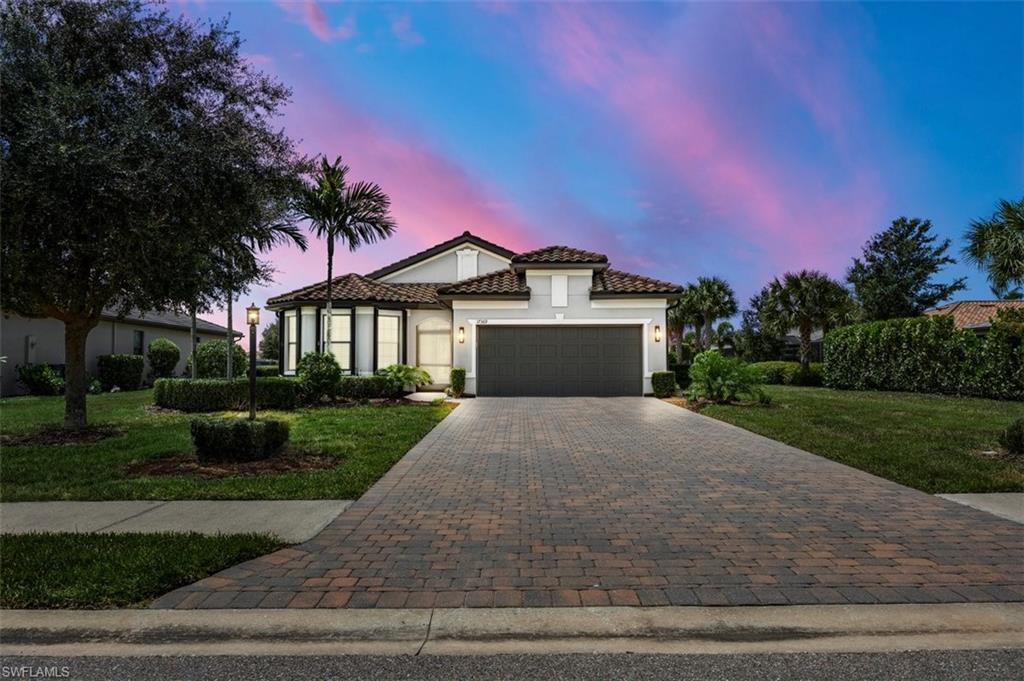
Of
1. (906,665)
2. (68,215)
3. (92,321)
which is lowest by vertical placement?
(906,665)

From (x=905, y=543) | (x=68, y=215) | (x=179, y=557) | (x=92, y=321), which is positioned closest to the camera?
(x=179, y=557)

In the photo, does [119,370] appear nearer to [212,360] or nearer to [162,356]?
[162,356]

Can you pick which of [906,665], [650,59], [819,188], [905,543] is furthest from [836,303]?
[906,665]

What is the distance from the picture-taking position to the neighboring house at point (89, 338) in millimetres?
19203

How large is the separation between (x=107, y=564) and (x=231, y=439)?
3.86 meters

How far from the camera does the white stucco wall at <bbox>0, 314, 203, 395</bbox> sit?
62.6ft

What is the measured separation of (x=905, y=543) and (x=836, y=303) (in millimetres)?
28442

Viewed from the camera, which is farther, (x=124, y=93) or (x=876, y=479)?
(x=124, y=93)

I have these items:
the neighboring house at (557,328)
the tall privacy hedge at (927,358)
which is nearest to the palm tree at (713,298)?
the tall privacy hedge at (927,358)

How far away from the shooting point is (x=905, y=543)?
15.1ft

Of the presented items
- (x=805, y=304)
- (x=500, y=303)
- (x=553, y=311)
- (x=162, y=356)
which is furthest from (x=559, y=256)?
(x=162, y=356)

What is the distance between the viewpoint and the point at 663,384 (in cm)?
1923

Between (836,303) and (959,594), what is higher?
(836,303)

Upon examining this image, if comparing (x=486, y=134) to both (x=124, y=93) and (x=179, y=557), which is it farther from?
(x=179, y=557)
